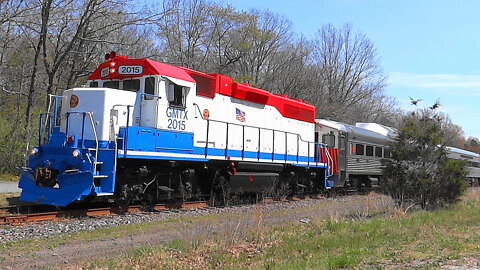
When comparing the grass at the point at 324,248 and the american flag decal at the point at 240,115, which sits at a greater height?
the american flag decal at the point at 240,115

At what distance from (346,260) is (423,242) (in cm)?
251

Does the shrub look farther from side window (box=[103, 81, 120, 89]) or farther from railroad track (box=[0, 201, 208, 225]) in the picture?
side window (box=[103, 81, 120, 89])

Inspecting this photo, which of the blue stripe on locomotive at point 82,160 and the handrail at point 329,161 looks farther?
the handrail at point 329,161

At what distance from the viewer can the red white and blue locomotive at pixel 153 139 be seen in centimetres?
1080

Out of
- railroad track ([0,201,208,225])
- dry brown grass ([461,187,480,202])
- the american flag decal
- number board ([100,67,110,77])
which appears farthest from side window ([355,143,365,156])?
number board ([100,67,110,77])

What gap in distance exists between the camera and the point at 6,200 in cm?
1316

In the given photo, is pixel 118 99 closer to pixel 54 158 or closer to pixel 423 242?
pixel 54 158

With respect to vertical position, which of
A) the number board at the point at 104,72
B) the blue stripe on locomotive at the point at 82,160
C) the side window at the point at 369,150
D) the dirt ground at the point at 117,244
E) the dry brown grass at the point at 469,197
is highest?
the number board at the point at 104,72

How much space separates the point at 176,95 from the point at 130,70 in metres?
1.39

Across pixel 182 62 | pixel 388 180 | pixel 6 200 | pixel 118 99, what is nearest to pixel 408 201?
pixel 388 180

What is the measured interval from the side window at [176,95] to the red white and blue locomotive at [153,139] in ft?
0.09

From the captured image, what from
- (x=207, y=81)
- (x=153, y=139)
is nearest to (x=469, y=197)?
(x=207, y=81)

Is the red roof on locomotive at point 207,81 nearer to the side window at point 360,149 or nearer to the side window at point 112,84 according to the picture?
the side window at point 112,84

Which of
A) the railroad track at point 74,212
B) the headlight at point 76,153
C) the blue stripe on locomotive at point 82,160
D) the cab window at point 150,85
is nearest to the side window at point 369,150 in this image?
the railroad track at point 74,212
